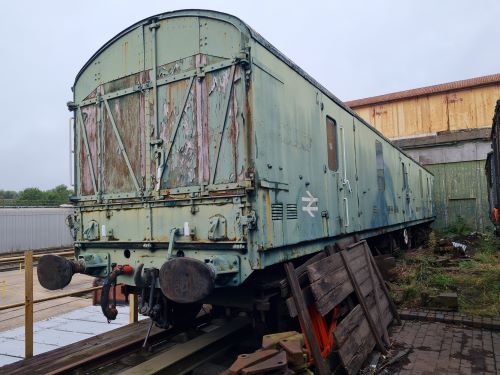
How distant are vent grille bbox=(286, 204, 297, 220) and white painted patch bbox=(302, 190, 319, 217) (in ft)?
0.81

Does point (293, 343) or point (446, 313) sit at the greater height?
point (293, 343)

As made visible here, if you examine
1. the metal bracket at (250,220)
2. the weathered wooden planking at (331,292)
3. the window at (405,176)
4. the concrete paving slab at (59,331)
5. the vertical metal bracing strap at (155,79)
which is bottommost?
the concrete paving slab at (59,331)

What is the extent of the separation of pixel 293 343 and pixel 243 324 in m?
2.01

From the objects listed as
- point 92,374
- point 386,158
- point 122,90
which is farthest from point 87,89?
point 386,158

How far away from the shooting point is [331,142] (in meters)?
5.67

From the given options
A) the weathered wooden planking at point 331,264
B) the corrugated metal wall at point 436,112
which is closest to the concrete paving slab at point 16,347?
the weathered wooden planking at point 331,264

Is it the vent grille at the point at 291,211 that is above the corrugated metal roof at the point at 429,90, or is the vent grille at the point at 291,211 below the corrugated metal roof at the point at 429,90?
below

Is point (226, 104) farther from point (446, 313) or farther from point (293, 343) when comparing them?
point (446, 313)

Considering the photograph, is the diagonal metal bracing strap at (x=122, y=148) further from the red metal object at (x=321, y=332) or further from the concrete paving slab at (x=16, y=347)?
the concrete paving slab at (x=16, y=347)

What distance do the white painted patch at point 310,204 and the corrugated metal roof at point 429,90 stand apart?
21339 millimetres

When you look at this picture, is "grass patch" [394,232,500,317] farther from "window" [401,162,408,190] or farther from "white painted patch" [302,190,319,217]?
"white painted patch" [302,190,319,217]

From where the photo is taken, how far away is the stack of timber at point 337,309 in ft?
12.6

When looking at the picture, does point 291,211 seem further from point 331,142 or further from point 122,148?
point 122,148

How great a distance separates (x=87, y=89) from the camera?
500 cm
